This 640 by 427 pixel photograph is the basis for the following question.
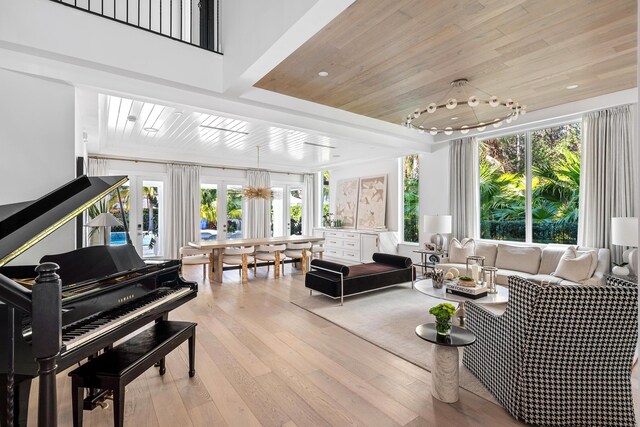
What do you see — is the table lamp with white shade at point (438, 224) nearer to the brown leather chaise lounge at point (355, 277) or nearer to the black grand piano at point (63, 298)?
the brown leather chaise lounge at point (355, 277)

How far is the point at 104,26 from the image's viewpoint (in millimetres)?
3041

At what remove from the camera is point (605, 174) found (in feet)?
14.5

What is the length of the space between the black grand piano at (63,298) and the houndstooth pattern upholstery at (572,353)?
2.35m

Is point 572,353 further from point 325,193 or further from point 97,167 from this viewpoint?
point 325,193

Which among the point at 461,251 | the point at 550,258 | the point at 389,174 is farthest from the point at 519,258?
the point at 389,174

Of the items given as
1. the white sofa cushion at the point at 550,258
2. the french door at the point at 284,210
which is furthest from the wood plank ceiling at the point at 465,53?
the french door at the point at 284,210

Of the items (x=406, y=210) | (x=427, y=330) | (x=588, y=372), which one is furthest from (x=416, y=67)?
(x=406, y=210)

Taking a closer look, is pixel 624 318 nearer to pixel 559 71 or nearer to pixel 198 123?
pixel 559 71

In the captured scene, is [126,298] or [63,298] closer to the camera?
[63,298]

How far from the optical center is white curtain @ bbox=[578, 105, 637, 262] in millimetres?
4254

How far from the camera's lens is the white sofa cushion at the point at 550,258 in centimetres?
468

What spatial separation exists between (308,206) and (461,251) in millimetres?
5703

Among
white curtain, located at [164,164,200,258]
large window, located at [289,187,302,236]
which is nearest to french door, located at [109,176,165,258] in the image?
white curtain, located at [164,164,200,258]

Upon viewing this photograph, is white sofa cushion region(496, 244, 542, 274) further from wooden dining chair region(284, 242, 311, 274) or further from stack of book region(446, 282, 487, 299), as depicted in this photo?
wooden dining chair region(284, 242, 311, 274)
